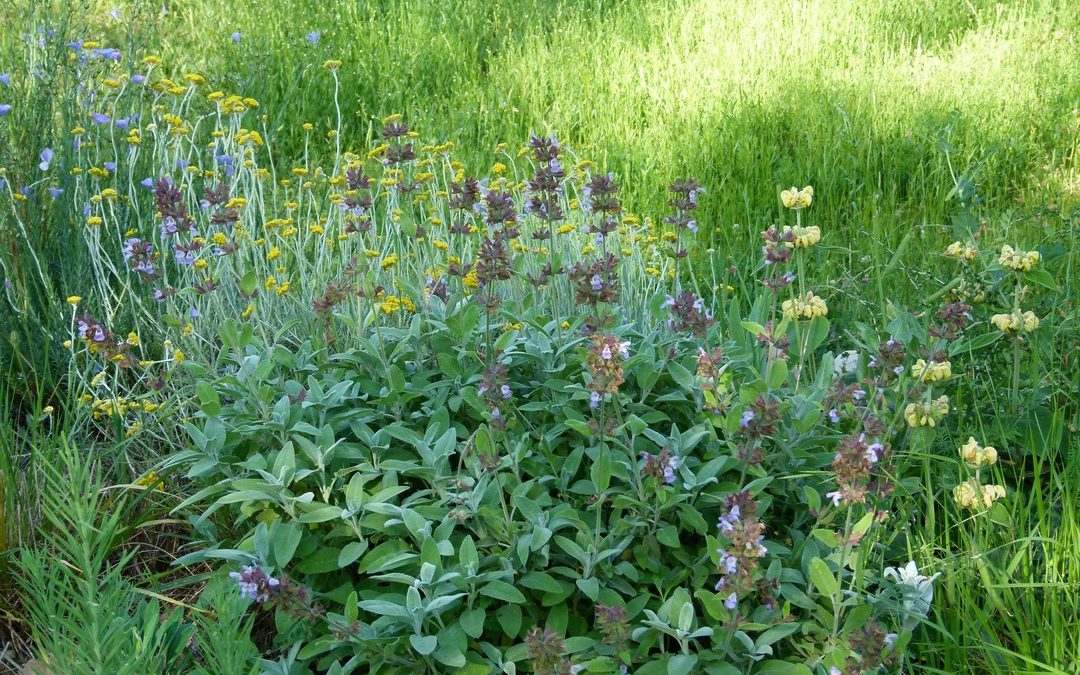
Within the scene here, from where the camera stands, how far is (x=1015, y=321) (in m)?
2.50

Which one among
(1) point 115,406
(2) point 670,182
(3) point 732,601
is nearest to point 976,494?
(3) point 732,601

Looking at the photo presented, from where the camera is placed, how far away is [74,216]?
12.4 feet

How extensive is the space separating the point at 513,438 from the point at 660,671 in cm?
68

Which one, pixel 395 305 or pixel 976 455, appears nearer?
pixel 976 455

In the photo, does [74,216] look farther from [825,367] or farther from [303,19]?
[303,19]

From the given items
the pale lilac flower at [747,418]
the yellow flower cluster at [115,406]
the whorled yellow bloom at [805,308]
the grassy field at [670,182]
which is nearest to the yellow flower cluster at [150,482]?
the grassy field at [670,182]

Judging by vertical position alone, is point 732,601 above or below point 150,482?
above

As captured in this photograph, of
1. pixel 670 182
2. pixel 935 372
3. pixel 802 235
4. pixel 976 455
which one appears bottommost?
pixel 670 182

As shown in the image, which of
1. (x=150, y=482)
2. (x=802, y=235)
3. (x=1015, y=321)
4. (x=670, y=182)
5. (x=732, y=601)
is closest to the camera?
(x=732, y=601)

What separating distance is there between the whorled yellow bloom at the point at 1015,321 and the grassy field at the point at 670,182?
15cm

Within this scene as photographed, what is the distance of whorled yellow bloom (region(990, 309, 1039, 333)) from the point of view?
250cm

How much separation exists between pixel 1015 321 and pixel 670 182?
2.58m

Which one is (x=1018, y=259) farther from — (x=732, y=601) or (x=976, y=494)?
(x=732, y=601)

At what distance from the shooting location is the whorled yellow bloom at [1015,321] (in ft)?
8.19
